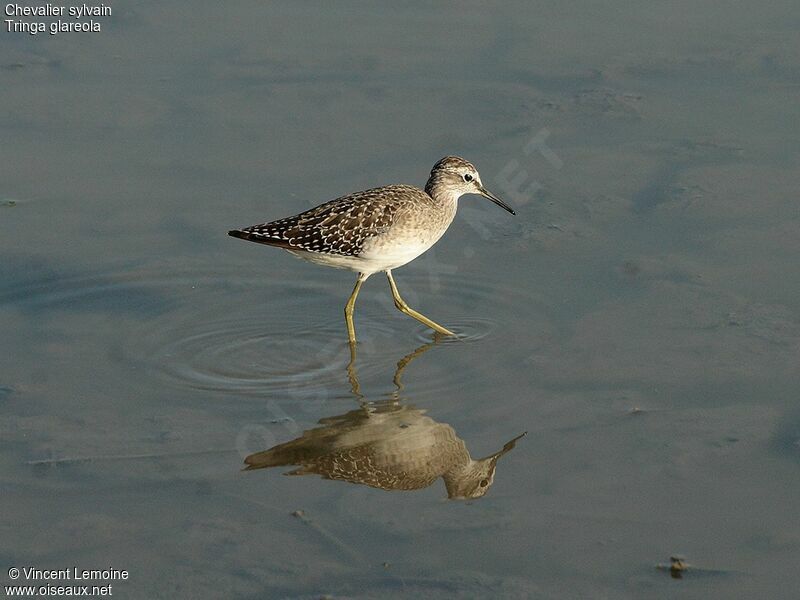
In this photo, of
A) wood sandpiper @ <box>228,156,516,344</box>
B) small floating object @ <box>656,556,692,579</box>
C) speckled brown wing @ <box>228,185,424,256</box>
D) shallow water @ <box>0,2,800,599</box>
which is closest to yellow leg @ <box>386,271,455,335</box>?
wood sandpiper @ <box>228,156,516,344</box>

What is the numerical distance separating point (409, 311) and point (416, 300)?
1.26 ft

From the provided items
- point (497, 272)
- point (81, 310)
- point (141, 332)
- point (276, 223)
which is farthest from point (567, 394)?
point (81, 310)

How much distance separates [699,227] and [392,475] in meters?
4.33

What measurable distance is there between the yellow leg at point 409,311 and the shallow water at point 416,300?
12 cm

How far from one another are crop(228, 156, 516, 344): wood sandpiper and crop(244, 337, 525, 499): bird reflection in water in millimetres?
1374

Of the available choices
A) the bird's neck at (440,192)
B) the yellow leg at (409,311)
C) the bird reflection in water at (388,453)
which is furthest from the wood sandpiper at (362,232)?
the bird reflection in water at (388,453)

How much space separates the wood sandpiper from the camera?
393 inches

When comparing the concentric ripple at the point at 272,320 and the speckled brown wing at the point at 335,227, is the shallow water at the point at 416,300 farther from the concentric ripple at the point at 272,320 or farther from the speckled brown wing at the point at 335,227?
the speckled brown wing at the point at 335,227

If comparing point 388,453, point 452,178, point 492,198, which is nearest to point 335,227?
point 452,178

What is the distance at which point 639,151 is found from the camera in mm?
12227

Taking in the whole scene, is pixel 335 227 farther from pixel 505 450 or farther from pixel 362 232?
pixel 505 450

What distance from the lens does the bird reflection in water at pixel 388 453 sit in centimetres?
795

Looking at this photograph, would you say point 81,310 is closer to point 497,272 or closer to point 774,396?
point 497,272

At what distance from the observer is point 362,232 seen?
393 inches
